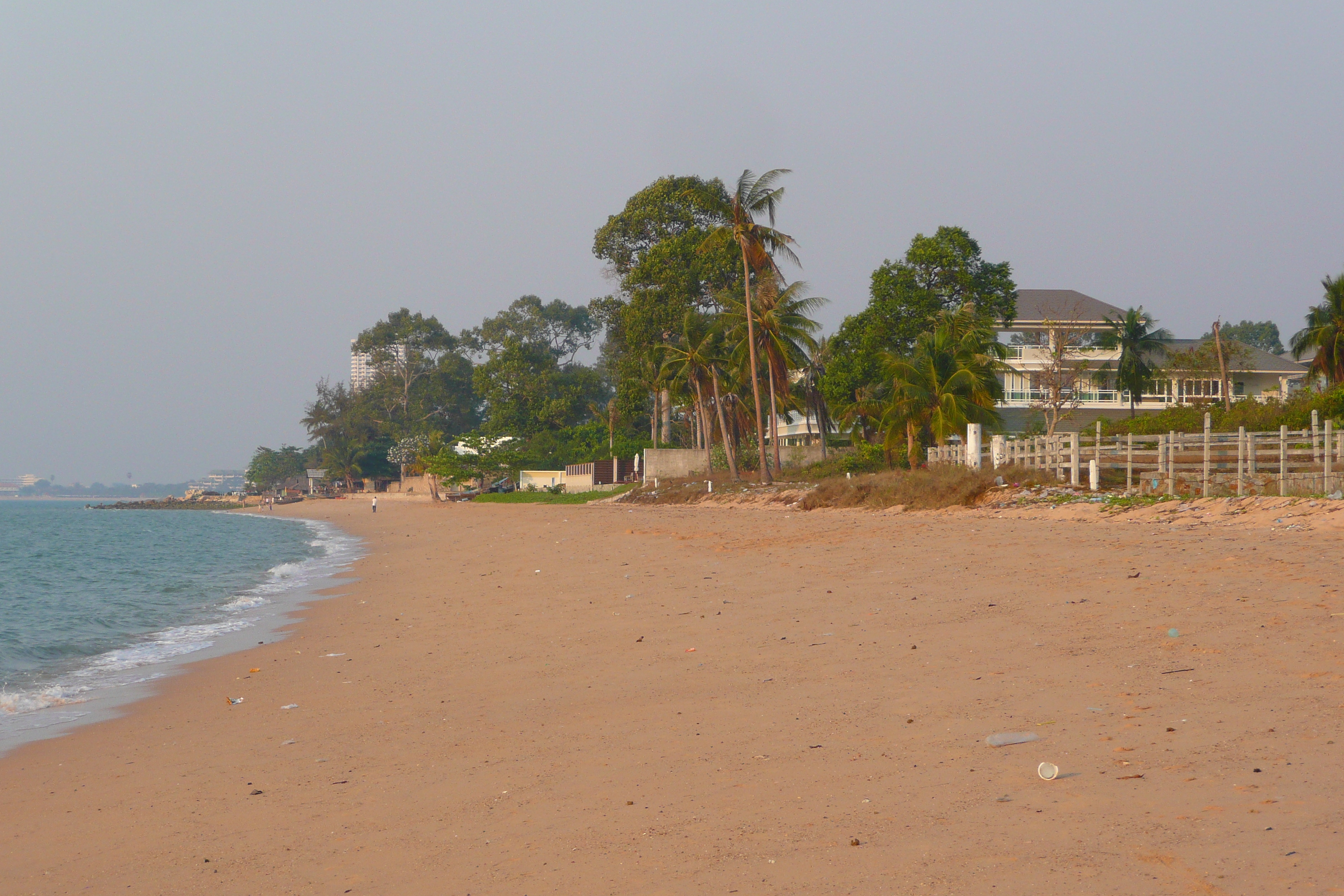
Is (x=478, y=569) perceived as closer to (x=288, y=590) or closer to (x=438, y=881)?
(x=288, y=590)

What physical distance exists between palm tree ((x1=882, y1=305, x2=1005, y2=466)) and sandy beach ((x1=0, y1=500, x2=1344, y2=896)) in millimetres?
20802

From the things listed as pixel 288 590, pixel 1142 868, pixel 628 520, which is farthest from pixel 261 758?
pixel 628 520

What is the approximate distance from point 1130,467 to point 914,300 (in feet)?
71.9

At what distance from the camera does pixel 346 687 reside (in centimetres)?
880

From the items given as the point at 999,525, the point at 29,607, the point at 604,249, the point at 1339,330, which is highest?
the point at 604,249

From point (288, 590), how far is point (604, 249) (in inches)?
1600

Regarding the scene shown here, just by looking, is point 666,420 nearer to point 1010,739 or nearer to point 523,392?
point 523,392

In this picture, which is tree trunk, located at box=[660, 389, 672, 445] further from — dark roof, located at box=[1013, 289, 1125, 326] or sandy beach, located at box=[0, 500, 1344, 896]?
sandy beach, located at box=[0, 500, 1344, 896]

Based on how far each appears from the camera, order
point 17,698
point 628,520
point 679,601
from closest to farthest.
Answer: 1. point 17,698
2. point 679,601
3. point 628,520

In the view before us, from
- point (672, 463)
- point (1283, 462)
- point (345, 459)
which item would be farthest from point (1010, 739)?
point (345, 459)

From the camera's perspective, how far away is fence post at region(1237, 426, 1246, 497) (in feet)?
66.3

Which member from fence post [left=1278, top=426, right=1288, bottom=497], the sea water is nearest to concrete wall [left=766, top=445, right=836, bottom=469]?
the sea water

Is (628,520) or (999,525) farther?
(628,520)

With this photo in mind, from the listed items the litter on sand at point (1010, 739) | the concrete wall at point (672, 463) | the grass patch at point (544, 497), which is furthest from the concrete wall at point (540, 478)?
the litter on sand at point (1010, 739)
